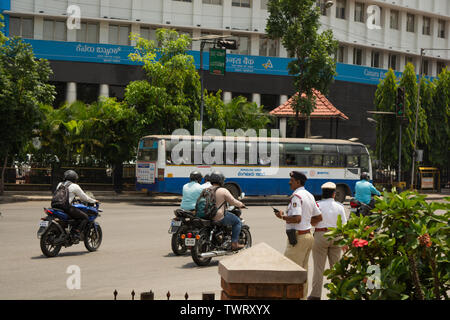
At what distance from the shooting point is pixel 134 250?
12602mm

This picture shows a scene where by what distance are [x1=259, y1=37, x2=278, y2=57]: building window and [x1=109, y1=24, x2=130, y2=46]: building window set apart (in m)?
9.71

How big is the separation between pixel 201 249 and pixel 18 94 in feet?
54.9

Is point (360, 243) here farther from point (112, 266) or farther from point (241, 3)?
point (241, 3)

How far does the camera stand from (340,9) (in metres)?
46.8

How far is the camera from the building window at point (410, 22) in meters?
50.8

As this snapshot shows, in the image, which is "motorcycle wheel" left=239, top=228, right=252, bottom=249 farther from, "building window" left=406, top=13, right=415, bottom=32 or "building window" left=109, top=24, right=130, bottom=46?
"building window" left=406, top=13, right=415, bottom=32

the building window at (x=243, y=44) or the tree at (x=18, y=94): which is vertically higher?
the building window at (x=243, y=44)

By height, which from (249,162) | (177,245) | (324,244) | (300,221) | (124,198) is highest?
(249,162)

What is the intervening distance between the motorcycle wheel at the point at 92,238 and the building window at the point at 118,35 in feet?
102

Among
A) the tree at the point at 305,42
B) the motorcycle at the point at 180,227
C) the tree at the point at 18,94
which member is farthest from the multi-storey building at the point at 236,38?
the motorcycle at the point at 180,227

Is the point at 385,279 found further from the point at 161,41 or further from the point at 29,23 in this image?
the point at 29,23

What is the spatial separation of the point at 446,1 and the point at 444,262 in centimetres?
5276

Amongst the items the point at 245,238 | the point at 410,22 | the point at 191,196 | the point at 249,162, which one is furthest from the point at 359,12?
the point at 245,238

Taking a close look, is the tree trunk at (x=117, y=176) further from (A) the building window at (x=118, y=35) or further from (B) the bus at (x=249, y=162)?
(A) the building window at (x=118, y=35)
